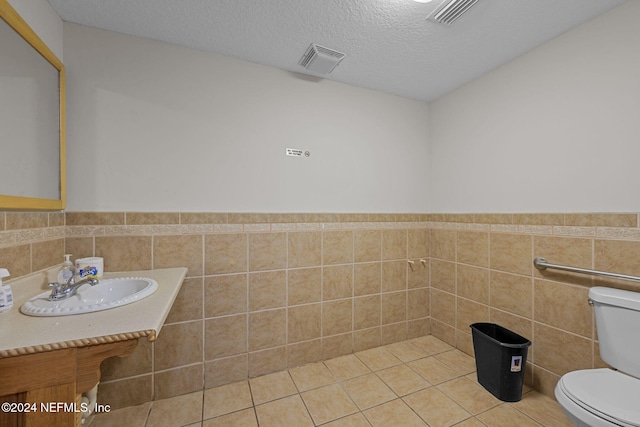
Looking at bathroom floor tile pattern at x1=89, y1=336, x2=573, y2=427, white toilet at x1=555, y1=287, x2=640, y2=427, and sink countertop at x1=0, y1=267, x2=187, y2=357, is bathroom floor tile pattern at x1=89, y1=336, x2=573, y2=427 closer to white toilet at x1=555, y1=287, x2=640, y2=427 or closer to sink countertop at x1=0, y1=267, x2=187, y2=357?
white toilet at x1=555, y1=287, x2=640, y2=427

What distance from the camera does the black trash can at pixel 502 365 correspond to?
5.28 feet

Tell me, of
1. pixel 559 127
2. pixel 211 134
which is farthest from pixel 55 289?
pixel 559 127

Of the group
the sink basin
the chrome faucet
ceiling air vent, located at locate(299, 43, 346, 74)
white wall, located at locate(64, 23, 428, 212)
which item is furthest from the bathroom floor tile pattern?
ceiling air vent, located at locate(299, 43, 346, 74)

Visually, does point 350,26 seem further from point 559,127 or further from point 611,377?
point 611,377

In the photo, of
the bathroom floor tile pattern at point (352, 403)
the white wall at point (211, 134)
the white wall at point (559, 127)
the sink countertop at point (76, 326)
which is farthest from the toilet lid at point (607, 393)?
the sink countertop at point (76, 326)

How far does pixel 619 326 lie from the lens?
129cm

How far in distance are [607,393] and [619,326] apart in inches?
14.0

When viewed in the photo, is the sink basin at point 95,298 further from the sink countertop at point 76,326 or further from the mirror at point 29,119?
the mirror at point 29,119

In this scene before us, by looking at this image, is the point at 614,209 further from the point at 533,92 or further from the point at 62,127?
the point at 62,127

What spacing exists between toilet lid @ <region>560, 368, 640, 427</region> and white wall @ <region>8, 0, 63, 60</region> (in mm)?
2929

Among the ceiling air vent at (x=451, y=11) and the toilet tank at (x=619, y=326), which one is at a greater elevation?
the ceiling air vent at (x=451, y=11)

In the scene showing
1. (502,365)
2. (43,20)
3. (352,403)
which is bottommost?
(352,403)

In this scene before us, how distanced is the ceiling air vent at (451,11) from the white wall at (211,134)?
0.86 meters

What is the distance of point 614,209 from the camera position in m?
1.43
